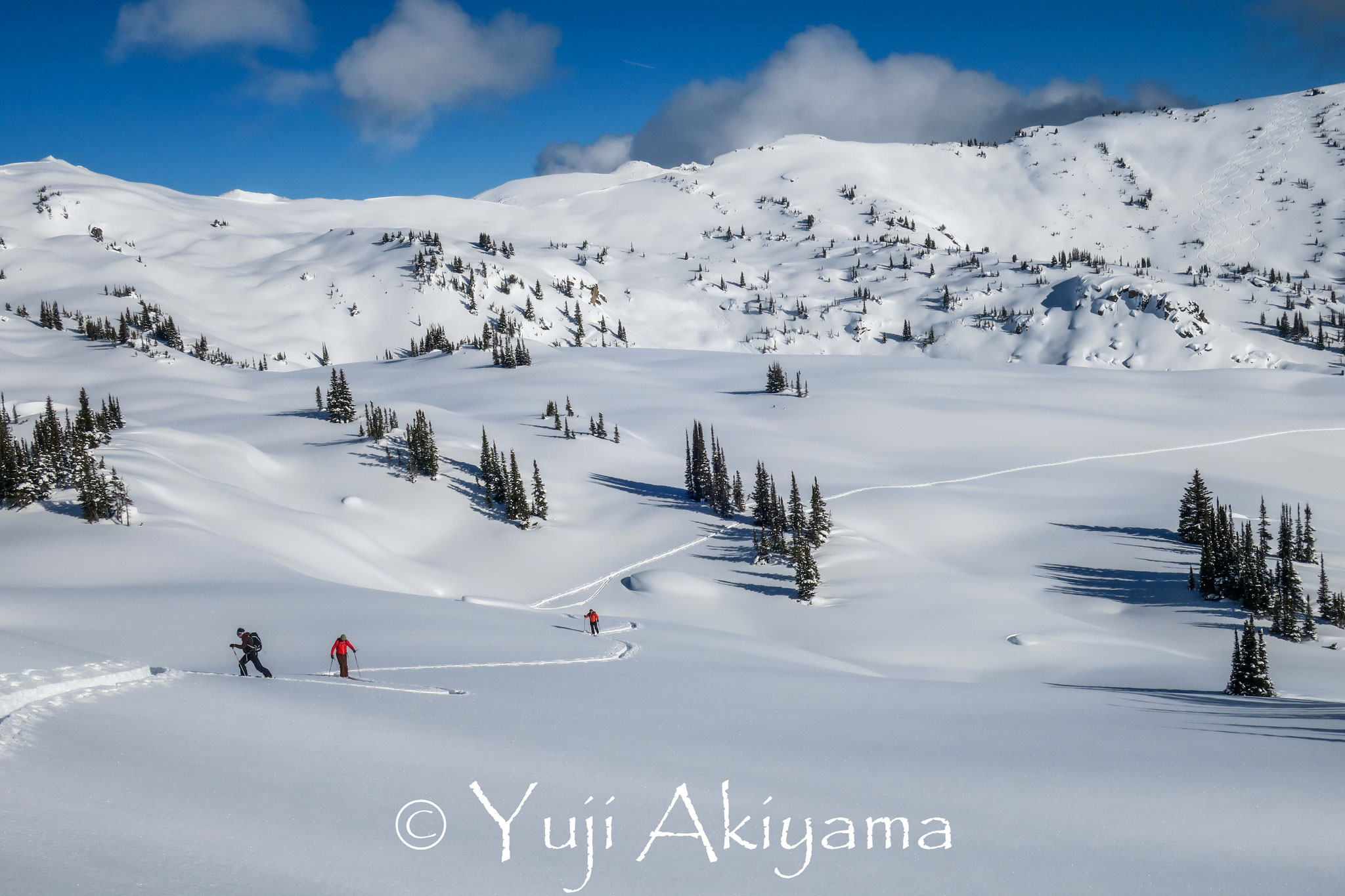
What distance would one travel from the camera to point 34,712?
Result: 1303 centimetres

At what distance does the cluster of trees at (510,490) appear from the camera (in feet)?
262

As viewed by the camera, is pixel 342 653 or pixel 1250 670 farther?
pixel 1250 670

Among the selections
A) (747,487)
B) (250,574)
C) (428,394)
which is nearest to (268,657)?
(250,574)

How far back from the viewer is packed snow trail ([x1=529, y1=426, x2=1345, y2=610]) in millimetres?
64875

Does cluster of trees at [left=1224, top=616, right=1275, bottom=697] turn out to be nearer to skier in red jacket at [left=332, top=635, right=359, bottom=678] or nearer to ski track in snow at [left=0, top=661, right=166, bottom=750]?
skier in red jacket at [left=332, top=635, right=359, bottom=678]

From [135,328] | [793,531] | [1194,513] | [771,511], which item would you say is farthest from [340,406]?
[135,328]

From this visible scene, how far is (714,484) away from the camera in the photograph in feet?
282

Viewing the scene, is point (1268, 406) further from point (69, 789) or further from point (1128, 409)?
point (69, 789)

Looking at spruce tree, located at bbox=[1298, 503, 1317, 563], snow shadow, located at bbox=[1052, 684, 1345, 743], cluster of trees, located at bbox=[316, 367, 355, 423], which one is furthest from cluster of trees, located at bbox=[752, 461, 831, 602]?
cluster of trees, located at bbox=[316, 367, 355, 423]

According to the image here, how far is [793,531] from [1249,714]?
48.5 m

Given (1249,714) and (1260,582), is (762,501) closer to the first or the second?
(1260,582)

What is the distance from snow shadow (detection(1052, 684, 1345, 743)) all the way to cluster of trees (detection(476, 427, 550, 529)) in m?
59.8

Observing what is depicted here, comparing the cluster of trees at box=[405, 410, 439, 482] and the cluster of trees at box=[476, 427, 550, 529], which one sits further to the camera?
the cluster of trees at box=[405, 410, 439, 482]

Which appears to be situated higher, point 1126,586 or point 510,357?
point 510,357
